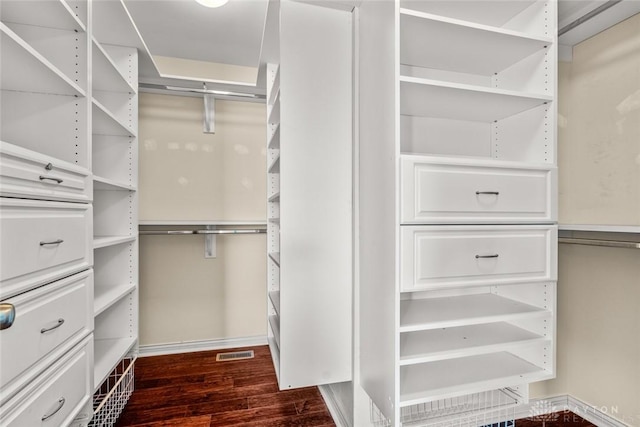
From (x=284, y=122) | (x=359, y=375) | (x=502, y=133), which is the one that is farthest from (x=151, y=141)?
(x=502, y=133)

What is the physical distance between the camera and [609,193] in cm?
154

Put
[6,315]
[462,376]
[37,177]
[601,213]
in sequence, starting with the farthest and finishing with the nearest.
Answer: [601,213]
[462,376]
[37,177]
[6,315]

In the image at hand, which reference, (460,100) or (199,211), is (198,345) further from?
(460,100)

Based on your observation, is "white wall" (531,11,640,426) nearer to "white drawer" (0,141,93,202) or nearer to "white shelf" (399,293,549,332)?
"white shelf" (399,293,549,332)

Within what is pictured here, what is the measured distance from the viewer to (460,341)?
1.30 meters

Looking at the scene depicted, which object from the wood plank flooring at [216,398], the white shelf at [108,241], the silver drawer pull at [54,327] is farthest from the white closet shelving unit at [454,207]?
the white shelf at [108,241]

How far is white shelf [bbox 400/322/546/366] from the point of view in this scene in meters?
1.18

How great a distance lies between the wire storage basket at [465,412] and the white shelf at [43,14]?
189 cm

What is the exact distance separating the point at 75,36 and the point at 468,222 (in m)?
1.61

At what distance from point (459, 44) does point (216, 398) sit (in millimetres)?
2123

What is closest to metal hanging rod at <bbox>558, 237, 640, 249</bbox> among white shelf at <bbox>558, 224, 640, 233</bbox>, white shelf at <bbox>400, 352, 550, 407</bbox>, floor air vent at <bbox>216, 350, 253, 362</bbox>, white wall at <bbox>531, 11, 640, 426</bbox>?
white shelf at <bbox>558, 224, 640, 233</bbox>

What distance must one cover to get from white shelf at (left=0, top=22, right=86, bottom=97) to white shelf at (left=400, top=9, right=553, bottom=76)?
113 centimetres

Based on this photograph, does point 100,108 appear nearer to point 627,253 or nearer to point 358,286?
point 358,286

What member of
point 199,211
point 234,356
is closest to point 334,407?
point 234,356
